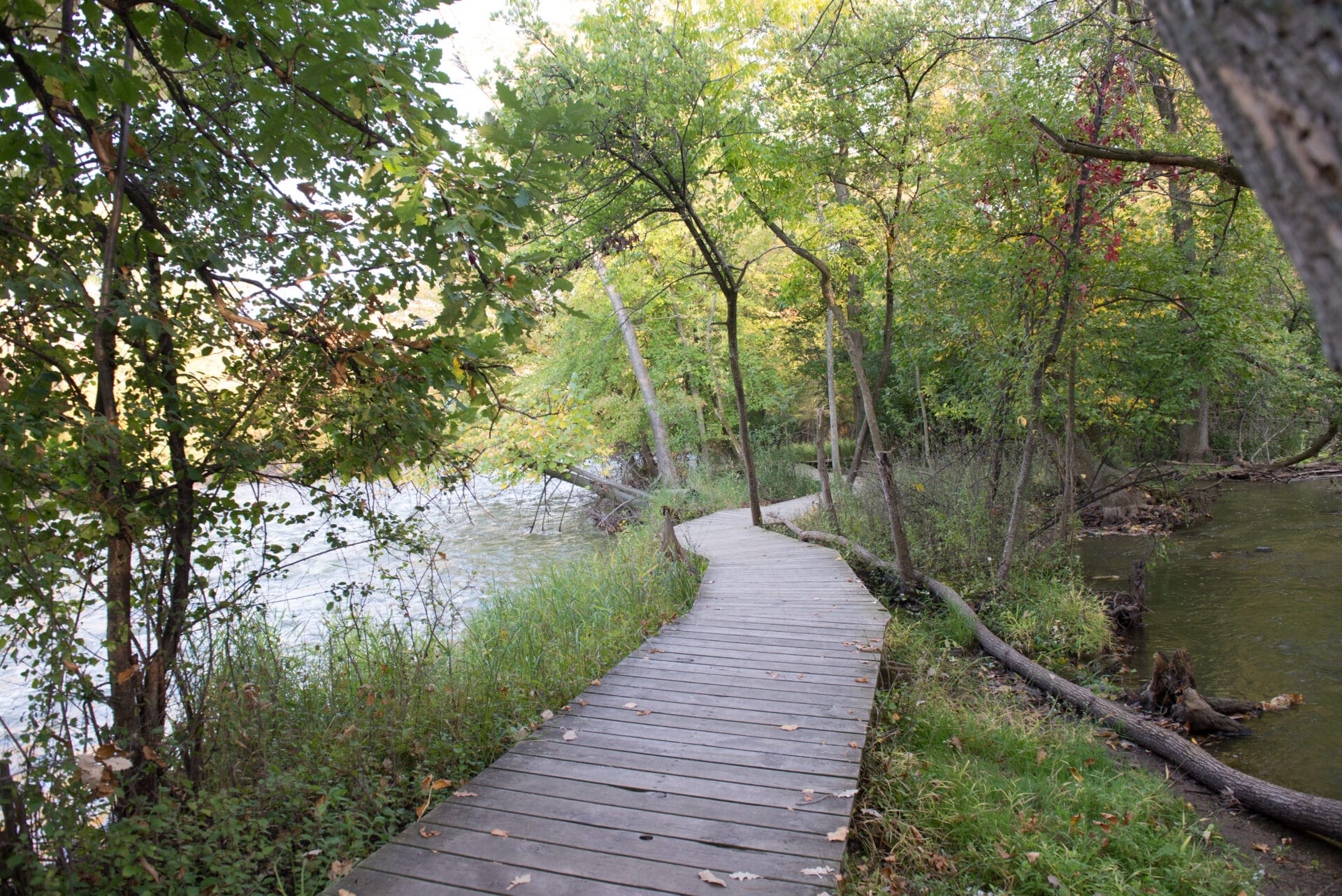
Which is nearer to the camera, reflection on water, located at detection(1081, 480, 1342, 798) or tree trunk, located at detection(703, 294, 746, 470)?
reflection on water, located at detection(1081, 480, 1342, 798)

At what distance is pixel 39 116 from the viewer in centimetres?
248

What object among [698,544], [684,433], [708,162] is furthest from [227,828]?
[684,433]

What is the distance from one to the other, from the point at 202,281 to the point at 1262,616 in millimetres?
10132

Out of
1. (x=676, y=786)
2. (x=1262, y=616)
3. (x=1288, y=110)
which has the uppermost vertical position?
(x=1288, y=110)

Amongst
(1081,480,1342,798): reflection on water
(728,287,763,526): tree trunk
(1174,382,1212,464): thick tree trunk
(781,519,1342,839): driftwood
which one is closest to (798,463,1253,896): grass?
(781,519,1342,839): driftwood

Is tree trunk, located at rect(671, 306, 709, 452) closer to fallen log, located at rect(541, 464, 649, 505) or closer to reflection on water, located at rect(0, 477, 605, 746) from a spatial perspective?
fallen log, located at rect(541, 464, 649, 505)

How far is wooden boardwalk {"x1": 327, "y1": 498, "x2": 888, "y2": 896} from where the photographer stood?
265 cm

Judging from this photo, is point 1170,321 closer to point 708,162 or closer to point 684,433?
point 708,162

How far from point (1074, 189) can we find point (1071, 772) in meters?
5.18

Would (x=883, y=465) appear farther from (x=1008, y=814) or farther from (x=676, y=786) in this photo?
(x=676, y=786)

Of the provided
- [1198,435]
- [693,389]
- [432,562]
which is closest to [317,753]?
[432,562]

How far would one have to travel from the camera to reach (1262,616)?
25.9 feet

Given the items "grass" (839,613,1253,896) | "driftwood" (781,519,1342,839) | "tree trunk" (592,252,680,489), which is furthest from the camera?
"tree trunk" (592,252,680,489)

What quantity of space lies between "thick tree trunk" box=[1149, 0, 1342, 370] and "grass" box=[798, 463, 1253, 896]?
9.05 ft
